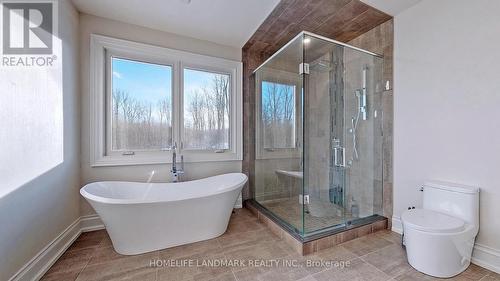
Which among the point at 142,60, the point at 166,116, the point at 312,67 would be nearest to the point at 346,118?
the point at 312,67

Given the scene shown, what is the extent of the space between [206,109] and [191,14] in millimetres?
1174

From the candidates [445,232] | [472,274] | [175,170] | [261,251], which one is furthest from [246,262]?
[472,274]

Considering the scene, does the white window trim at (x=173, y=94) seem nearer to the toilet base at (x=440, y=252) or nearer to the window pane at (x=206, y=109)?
the window pane at (x=206, y=109)

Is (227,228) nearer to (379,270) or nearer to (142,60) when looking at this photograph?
(379,270)

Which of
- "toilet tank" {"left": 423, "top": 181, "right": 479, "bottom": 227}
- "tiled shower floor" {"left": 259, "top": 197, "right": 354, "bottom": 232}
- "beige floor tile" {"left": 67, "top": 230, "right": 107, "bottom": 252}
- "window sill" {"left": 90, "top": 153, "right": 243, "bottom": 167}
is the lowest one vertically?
"beige floor tile" {"left": 67, "top": 230, "right": 107, "bottom": 252}

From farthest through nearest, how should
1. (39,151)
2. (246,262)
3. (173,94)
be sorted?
(173,94), (246,262), (39,151)

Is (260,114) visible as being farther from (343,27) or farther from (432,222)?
(432,222)

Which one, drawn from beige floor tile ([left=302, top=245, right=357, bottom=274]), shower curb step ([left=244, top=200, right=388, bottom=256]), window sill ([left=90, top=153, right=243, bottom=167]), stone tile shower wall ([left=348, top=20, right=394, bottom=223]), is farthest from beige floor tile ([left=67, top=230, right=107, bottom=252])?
stone tile shower wall ([left=348, top=20, right=394, bottom=223])

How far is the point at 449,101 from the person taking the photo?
1.84m

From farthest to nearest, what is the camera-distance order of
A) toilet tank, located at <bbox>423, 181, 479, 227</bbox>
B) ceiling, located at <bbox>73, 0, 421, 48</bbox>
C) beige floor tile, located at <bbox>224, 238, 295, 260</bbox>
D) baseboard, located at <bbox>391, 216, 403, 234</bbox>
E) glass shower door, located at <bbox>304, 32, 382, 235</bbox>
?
glass shower door, located at <bbox>304, 32, 382, 235</bbox>
baseboard, located at <bbox>391, 216, 403, 234</bbox>
ceiling, located at <bbox>73, 0, 421, 48</bbox>
beige floor tile, located at <bbox>224, 238, 295, 260</bbox>
toilet tank, located at <bbox>423, 181, 479, 227</bbox>

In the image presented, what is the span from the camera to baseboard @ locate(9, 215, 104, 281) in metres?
1.41

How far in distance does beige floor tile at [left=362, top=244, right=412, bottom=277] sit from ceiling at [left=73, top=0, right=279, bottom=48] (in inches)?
103

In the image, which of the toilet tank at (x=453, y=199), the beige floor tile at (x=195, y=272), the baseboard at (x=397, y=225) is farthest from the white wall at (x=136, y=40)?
the toilet tank at (x=453, y=199)

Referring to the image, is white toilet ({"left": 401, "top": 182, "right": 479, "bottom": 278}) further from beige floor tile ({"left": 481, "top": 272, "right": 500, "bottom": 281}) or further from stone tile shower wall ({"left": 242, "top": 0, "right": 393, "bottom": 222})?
stone tile shower wall ({"left": 242, "top": 0, "right": 393, "bottom": 222})
